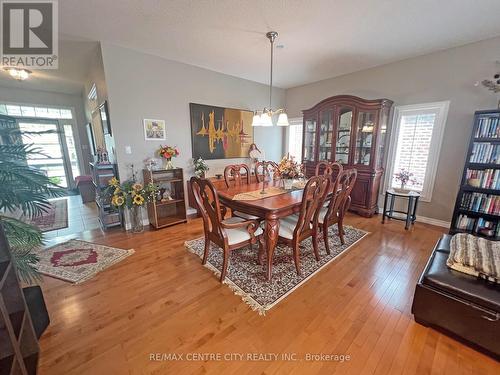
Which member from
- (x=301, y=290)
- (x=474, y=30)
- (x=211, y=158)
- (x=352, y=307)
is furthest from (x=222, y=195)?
(x=474, y=30)

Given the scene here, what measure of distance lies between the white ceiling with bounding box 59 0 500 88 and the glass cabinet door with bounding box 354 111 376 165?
0.88m

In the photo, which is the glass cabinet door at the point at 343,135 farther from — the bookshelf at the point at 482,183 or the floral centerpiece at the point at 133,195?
the floral centerpiece at the point at 133,195

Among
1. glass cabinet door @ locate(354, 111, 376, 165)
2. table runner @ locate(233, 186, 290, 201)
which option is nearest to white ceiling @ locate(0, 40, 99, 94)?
table runner @ locate(233, 186, 290, 201)

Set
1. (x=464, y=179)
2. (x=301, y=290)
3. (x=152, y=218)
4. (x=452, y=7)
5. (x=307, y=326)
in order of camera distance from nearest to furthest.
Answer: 1. (x=307, y=326)
2. (x=301, y=290)
3. (x=452, y=7)
4. (x=464, y=179)
5. (x=152, y=218)

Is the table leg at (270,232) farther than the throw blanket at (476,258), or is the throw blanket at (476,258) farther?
the table leg at (270,232)

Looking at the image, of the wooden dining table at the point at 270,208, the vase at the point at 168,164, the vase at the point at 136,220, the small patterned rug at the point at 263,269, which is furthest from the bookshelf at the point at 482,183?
the vase at the point at 136,220

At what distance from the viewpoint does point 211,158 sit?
409 cm

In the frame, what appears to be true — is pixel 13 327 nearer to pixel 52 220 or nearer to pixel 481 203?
pixel 52 220

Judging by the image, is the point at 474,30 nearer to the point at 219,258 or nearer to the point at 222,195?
the point at 222,195

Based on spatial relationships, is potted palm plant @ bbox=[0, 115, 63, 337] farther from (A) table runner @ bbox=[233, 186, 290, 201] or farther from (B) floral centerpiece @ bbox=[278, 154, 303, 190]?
(B) floral centerpiece @ bbox=[278, 154, 303, 190]

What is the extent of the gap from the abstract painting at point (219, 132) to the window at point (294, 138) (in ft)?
4.01

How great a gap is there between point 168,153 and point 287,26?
→ 2.38m

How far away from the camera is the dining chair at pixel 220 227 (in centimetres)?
190

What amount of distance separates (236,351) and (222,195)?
4.70ft
